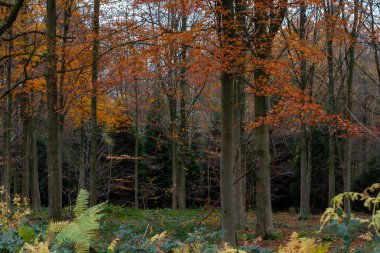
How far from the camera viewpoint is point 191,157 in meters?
25.9

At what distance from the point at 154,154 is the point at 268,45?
17785 millimetres

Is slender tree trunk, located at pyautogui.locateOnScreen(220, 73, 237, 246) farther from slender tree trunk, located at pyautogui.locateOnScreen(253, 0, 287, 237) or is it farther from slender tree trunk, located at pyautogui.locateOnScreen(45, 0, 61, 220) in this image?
slender tree trunk, located at pyautogui.locateOnScreen(45, 0, 61, 220)

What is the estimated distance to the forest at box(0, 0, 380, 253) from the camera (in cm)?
455

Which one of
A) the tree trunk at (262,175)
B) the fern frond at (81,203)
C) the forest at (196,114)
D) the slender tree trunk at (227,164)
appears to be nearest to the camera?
the fern frond at (81,203)

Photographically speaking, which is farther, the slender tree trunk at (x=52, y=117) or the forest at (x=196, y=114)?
the slender tree trunk at (x=52, y=117)

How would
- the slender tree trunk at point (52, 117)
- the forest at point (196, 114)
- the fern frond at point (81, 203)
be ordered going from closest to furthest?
the fern frond at point (81, 203), the forest at point (196, 114), the slender tree trunk at point (52, 117)

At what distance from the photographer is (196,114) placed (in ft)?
88.3

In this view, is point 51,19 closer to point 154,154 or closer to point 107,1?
point 107,1

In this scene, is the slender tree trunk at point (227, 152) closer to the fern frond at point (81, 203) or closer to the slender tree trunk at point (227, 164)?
the slender tree trunk at point (227, 164)

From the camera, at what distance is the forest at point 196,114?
4555mm

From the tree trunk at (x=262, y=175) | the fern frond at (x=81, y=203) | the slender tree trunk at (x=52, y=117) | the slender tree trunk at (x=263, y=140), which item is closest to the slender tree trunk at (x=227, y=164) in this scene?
the slender tree trunk at (x=263, y=140)

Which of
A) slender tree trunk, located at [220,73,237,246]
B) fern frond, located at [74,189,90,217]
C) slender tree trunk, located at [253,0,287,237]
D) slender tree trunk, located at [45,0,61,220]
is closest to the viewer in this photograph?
fern frond, located at [74,189,90,217]

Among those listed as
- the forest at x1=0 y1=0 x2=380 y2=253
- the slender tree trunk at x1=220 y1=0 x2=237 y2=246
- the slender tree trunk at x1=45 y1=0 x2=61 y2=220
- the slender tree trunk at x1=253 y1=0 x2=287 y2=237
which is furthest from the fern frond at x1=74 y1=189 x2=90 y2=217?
the slender tree trunk at x1=253 y1=0 x2=287 y2=237

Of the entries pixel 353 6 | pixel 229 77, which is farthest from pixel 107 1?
pixel 353 6
